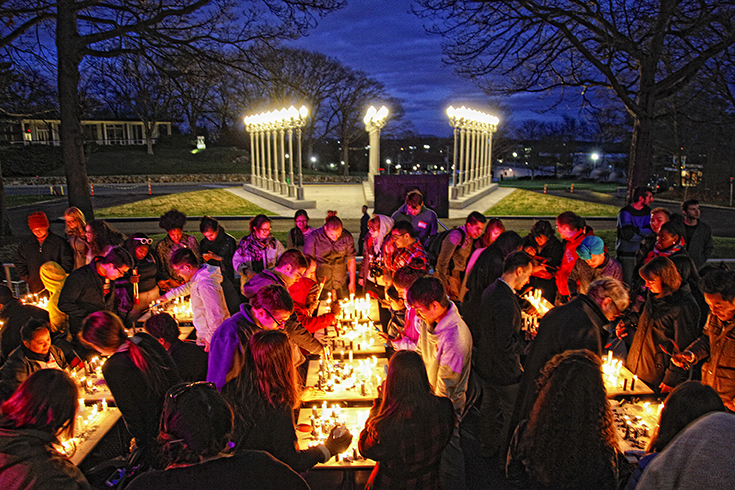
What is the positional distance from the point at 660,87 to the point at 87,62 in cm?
1707

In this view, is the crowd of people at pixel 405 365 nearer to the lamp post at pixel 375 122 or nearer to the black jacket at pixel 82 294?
the black jacket at pixel 82 294

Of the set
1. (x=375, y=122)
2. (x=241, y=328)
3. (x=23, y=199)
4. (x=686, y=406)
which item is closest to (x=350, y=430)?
(x=241, y=328)

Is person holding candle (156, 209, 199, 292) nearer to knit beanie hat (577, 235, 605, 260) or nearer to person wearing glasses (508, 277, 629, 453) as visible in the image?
person wearing glasses (508, 277, 629, 453)

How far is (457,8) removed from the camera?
43.0ft

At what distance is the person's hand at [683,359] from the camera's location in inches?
168

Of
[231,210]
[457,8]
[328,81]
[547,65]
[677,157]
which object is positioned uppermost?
[328,81]

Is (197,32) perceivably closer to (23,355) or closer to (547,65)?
(547,65)

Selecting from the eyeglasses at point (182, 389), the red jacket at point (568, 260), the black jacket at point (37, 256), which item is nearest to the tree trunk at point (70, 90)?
the black jacket at point (37, 256)

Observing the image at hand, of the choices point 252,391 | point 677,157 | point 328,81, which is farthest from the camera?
point 328,81

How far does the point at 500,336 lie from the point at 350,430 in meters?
1.65

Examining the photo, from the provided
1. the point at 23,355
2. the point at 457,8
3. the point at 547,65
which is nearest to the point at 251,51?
the point at 457,8

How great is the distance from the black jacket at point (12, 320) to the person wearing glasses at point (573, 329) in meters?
5.14

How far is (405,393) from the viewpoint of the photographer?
281 centimetres

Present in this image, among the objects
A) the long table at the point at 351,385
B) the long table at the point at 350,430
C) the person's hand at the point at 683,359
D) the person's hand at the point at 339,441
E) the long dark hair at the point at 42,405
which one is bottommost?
the long table at the point at 350,430
